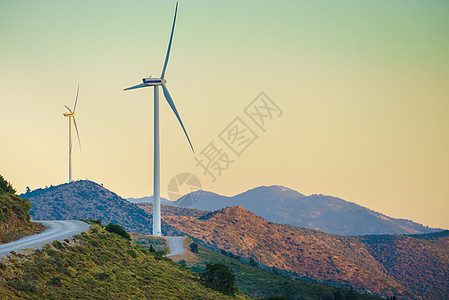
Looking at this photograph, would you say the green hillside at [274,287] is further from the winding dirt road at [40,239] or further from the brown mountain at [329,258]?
the brown mountain at [329,258]

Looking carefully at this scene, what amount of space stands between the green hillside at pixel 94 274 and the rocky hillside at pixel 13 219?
19.6 ft

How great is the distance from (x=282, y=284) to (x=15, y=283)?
7156 cm

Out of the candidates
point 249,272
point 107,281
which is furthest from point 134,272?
point 249,272

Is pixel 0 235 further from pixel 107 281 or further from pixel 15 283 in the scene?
pixel 15 283

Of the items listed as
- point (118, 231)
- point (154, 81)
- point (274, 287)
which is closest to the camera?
point (118, 231)

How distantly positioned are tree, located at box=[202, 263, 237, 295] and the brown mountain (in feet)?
320

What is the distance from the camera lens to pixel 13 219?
5594cm

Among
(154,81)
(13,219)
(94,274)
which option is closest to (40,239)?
(13,219)

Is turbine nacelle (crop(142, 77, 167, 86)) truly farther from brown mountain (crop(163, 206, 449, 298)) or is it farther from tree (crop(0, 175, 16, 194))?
brown mountain (crop(163, 206, 449, 298))

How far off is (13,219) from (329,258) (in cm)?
13608

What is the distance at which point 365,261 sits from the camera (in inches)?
7653

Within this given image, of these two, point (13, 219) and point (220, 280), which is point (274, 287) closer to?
point (220, 280)

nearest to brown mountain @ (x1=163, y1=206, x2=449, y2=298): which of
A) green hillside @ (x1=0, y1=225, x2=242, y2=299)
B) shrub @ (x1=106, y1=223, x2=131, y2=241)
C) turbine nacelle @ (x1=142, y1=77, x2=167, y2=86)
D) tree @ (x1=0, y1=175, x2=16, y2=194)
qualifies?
turbine nacelle @ (x1=142, y1=77, x2=167, y2=86)

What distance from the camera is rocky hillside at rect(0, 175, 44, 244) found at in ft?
173
